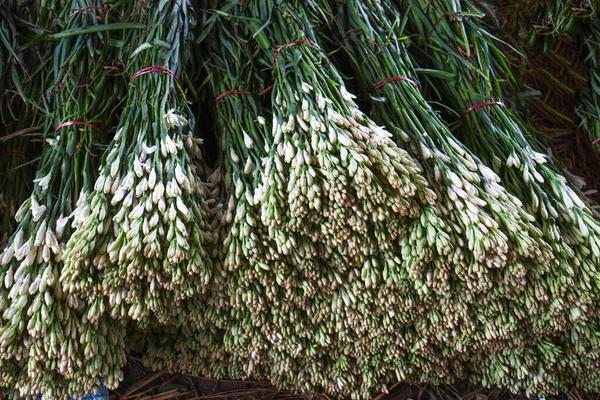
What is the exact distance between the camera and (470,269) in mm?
1474

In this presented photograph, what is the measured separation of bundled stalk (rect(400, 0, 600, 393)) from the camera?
1546 mm

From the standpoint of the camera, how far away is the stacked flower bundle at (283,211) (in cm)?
143

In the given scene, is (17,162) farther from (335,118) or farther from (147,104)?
(335,118)

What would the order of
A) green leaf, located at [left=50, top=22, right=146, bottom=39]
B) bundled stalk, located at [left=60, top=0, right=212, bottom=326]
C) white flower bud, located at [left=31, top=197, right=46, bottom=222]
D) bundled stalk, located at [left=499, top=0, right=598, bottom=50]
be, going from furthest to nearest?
bundled stalk, located at [left=499, top=0, right=598, bottom=50] → green leaf, located at [left=50, top=22, right=146, bottom=39] → white flower bud, located at [left=31, top=197, right=46, bottom=222] → bundled stalk, located at [left=60, top=0, right=212, bottom=326]

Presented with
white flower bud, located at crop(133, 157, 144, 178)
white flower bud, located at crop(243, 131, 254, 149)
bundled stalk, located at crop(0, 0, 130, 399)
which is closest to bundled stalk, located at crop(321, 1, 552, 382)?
white flower bud, located at crop(243, 131, 254, 149)

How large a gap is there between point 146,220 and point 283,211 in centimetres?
34

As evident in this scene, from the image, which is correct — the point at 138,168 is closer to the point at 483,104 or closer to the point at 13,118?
the point at 13,118

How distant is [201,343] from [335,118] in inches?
29.7

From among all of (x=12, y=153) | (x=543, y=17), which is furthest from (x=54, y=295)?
(x=543, y=17)

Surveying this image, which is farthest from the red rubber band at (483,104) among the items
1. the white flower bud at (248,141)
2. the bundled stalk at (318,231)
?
the white flower bud at (248,141)

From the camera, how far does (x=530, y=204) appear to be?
65.7 inches

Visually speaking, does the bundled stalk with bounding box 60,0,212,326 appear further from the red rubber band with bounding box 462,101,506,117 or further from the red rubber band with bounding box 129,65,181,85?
the red rubber band with bounding box 462,101,506,117

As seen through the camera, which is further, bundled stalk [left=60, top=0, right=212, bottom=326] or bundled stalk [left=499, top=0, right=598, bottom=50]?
bundled stalk [left=499, top=0, right=598, bottom=50]

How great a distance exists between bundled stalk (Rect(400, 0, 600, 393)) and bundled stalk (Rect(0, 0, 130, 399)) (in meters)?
1.07
